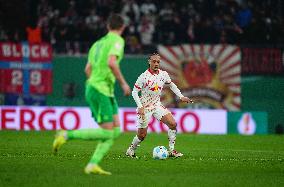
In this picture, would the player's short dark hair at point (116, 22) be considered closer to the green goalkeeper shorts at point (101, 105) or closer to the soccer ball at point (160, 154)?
the green goalkeeper shorts at point (101, 105)

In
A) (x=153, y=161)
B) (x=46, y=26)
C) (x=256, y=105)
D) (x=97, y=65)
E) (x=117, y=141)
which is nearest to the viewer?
(x=97, y=65)

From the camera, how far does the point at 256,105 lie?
87.0 feet

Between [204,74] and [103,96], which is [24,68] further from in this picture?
[103,96]

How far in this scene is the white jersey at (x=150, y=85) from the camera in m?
17.4

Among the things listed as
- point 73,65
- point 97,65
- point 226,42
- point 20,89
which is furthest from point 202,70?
point 97,65

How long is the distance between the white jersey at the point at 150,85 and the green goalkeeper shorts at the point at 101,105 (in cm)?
438

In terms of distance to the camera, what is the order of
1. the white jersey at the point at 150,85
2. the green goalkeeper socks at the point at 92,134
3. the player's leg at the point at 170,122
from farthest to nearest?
the white jersey at the point at 150,85 → the player's leg at the point at 170,122 → the green goalkeeper socks at the point at 92,134

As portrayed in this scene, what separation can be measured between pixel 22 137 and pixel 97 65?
429 inches

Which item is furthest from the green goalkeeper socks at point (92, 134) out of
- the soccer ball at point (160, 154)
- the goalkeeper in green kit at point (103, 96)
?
the soccer ball at point (160, 154)

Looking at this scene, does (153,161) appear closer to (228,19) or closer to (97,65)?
(97,65)

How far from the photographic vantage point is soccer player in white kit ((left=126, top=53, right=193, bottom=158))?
56.2 feet

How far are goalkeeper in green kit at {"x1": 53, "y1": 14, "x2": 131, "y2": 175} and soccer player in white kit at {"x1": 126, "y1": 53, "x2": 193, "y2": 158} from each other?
162 inches

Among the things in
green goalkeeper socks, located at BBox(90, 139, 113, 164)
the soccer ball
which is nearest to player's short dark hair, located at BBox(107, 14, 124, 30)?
green goalkeeper socks, located at BBox(90, 139, 113, 164)

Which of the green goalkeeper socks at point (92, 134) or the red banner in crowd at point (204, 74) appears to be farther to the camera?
the red banner in crowd at point (204, 74)
